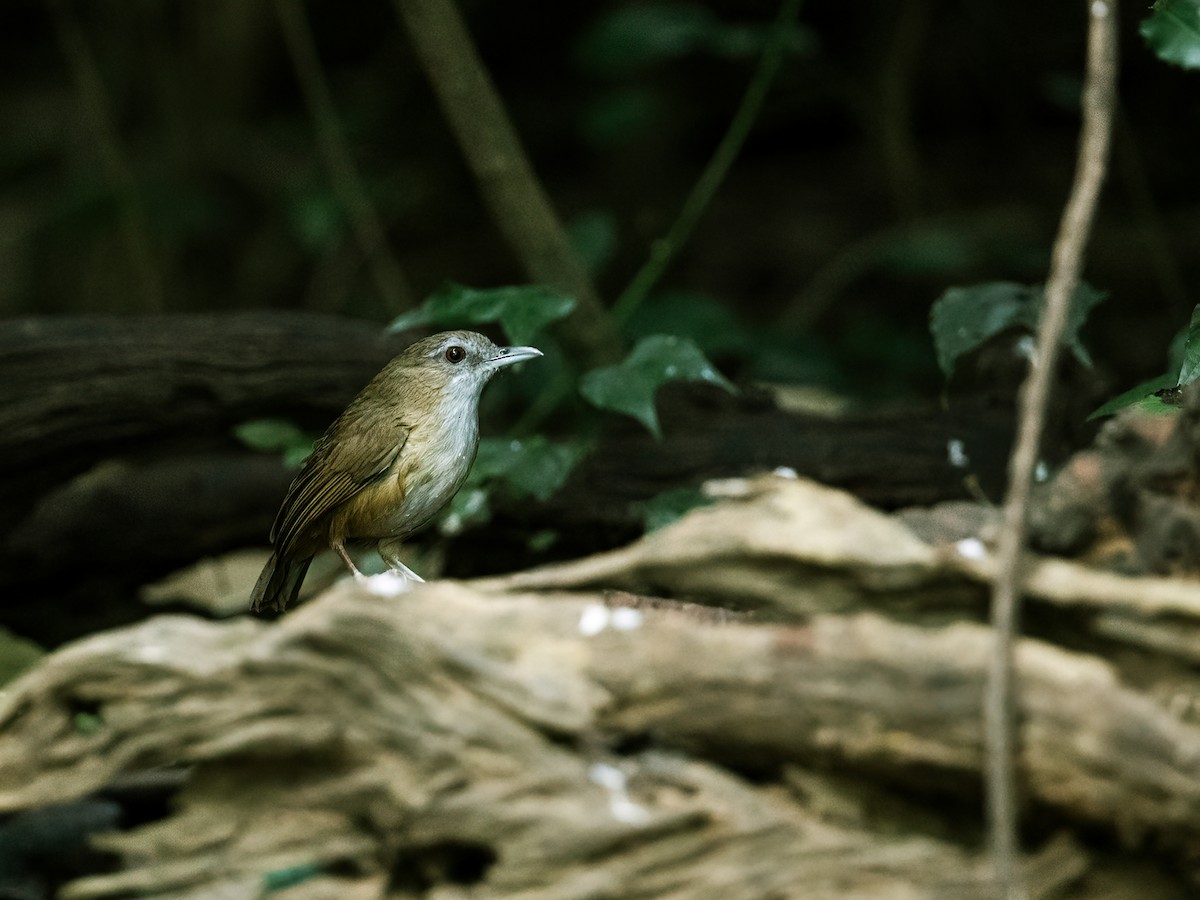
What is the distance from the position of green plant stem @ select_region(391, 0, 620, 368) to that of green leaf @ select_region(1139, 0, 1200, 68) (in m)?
2.28

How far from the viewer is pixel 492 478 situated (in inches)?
148

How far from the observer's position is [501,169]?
439cm

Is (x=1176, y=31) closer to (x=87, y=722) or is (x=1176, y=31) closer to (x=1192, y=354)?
(x=1192, y=354)

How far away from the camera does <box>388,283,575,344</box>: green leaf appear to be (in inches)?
134

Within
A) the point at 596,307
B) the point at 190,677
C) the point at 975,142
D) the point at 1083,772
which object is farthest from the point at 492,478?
the point at 975,142

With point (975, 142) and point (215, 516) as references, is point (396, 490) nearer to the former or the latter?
point (215, 516)

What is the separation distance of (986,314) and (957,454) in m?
0.94

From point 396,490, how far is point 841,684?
1804mm

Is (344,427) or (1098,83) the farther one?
(344,427)

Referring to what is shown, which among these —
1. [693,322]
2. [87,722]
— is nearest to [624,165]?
[693,322]

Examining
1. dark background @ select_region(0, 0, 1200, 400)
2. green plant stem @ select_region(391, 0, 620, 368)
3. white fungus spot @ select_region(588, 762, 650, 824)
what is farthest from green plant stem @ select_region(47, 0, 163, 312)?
white fungus spot @ select_region(588, 762, 650, 824)

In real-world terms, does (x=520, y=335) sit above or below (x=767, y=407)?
above

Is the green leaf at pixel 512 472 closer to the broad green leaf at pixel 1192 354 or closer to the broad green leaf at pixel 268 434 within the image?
the broad green leaf at pixel 268 434

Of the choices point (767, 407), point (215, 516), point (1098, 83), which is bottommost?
point (215, 516)
